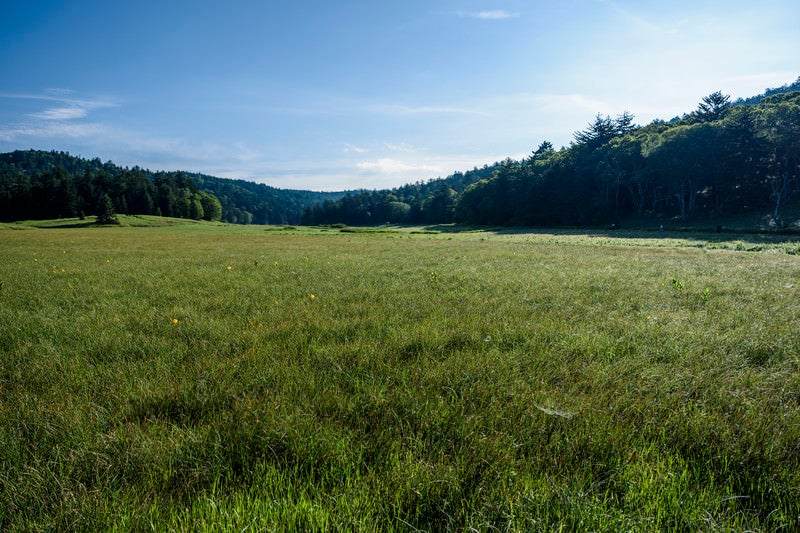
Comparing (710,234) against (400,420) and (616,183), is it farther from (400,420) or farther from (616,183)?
(400,420)

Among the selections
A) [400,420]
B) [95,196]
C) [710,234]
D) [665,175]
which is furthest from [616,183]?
[95,196]

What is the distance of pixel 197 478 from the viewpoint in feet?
7.01

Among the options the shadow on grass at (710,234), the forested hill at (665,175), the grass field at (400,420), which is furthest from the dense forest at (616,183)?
the grass field at (400,420)

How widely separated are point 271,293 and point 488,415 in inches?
230

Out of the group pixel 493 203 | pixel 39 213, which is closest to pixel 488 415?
pixel 493 203

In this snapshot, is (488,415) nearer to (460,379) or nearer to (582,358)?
(460,379)

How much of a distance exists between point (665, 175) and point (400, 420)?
72.5 m

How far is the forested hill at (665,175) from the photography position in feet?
175

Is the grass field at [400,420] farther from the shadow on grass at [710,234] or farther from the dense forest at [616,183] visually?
the dense forest at [616,183]

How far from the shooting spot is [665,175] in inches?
2293

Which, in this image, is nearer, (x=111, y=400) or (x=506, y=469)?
(x=506, y=469)

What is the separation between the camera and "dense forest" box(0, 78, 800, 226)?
54.2 metres

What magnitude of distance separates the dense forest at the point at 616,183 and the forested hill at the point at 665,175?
0.59ft

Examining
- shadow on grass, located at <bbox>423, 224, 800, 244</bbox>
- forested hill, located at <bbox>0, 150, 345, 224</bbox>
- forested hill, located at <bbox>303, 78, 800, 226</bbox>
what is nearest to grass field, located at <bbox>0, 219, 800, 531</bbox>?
shadow on grass, located at <bbox>423, 224, 800, 244</bbox>
